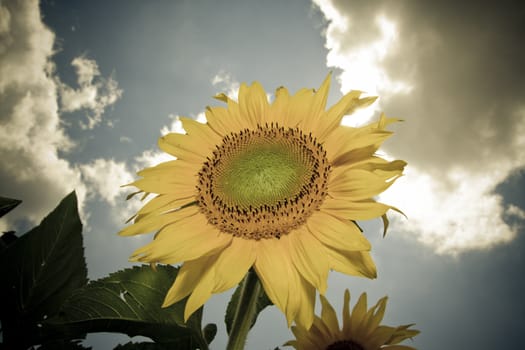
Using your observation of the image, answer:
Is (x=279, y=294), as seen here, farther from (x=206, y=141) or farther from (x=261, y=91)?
(x=261, y=91)

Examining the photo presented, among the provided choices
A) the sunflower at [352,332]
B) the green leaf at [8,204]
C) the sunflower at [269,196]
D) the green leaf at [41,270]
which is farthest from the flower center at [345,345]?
the green leaf at [8,204]

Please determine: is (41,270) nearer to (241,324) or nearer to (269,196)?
(241,324)

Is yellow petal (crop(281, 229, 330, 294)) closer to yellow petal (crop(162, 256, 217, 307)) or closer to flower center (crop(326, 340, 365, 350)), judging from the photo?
yellow petal (crop(162, 256, 217, 307))

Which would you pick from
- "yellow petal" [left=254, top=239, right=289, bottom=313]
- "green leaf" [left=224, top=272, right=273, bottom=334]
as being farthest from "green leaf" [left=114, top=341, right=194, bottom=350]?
"yellow petal" [left=254, top=239, right=289, bottom=313]

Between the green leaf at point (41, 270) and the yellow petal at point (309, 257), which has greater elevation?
the yellow petal at point (309, 257)

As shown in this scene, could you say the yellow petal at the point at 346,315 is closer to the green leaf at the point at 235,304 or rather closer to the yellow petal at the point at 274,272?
the green leaf at the point at 235,304

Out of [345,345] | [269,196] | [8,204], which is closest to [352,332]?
[345,345]

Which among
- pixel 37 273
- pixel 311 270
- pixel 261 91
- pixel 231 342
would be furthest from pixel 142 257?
pixel 261 91

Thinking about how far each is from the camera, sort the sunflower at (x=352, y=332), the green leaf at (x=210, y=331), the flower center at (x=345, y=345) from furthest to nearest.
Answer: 1. the flower center at (x=345, y=345)
2. the sunflower at (x=352, y=332)
3. the green leaf at (x=210, y=331)
